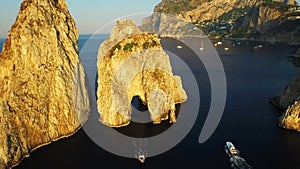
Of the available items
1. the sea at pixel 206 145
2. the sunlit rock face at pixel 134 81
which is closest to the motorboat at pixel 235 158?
the sea at pixel 206 145

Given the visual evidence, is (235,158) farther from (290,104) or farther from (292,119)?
(290,104)

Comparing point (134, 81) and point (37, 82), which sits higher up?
point (37, 82)

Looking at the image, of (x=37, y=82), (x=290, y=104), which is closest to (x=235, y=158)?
(x=290, y=104)

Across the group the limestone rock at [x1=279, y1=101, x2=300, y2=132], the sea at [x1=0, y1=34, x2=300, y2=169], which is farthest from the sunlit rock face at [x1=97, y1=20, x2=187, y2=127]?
the limestone rock at [x1=279, y1=101, x2=300, y2=132]

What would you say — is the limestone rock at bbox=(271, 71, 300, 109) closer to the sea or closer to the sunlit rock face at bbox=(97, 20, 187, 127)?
the sea

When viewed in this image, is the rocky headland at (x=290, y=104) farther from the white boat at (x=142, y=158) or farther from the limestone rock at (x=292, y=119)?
the white boat at (x=142, y=158)

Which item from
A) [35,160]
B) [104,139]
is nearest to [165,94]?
[104,139]

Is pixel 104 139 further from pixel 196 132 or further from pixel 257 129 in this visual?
pixel 257 129
